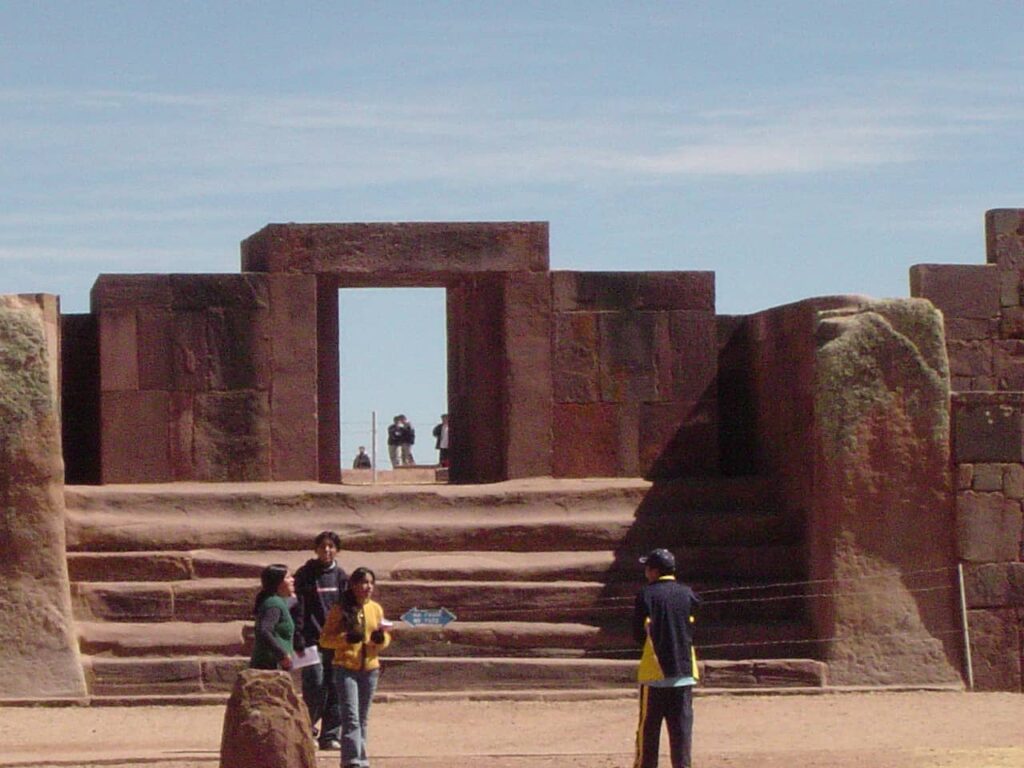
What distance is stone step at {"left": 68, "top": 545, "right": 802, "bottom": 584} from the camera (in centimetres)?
1647

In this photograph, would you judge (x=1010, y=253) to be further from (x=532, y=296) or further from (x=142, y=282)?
(x=142, y=282)

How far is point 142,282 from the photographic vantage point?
59.0 feet

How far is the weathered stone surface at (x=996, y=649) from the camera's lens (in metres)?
16.0

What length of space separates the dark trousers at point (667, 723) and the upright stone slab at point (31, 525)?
5461 mm

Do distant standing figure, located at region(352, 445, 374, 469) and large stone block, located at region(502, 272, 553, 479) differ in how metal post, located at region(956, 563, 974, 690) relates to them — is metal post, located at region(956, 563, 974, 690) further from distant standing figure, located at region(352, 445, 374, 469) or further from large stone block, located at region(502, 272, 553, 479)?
distant standing figure, located at region(352, 445, 374, 469)

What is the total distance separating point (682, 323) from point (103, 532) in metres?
5.06

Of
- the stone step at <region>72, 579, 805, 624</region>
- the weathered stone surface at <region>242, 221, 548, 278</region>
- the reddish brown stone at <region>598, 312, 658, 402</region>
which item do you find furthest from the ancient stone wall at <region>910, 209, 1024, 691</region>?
the weathered stone surface at <region>242, 221, 548, 278</region>

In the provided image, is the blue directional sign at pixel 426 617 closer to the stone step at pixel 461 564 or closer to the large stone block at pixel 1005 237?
the stone step at pixel 461 564

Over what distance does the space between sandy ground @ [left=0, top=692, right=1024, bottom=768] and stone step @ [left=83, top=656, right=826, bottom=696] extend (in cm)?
22

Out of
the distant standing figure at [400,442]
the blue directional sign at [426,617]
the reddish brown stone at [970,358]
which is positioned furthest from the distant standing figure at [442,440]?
the blue directional sign at [426,617]

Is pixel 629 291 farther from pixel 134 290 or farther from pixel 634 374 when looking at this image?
pixel 134 290

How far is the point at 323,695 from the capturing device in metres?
13.1

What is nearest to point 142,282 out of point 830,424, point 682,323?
point 682,323

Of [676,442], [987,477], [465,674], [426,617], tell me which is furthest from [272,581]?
[676,442]
